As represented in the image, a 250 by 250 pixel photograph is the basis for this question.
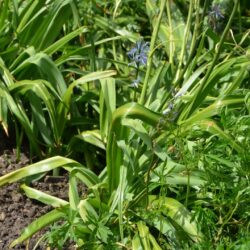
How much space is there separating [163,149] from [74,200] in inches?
18.0

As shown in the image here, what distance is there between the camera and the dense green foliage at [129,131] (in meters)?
3.09

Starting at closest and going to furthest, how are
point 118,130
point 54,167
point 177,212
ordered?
point 177,212 → point 118,130 → point 54,167

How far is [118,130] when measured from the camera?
3359mm

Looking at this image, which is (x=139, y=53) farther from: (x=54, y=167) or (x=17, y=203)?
(x=17, y=203)

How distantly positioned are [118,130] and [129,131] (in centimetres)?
8

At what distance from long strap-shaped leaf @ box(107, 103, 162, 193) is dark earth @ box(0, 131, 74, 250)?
382mm

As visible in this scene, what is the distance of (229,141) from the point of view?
311cm

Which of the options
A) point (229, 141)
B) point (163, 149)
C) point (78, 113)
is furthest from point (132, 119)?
point (78, 113)

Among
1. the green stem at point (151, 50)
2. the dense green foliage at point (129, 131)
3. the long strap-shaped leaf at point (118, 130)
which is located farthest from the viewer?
the green stem at point (151, 50)

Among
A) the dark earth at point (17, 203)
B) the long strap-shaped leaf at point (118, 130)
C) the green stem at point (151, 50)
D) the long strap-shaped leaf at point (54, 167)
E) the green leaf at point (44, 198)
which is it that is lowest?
the dark earth at point (17, 203)

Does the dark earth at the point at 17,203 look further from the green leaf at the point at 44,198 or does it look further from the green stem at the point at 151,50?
the green stem at the point at 151,50

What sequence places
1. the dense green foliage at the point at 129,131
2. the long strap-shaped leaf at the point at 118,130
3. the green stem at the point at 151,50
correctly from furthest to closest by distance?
the green stem at the point at 151,50 → the long strap-shaped leaf at the point at 118,130 → the dense green foliage at the point at 129,131

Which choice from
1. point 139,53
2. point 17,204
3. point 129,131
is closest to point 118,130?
point 129,131

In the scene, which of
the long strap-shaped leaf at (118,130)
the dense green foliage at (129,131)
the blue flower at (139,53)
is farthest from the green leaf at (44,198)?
the blue flower at (139,53)
